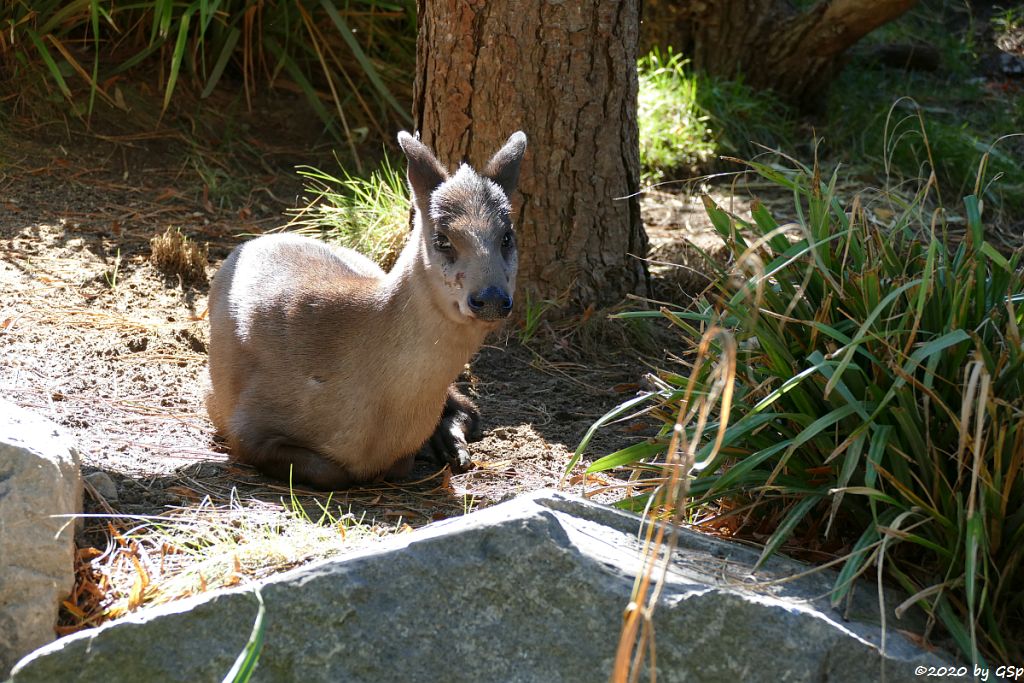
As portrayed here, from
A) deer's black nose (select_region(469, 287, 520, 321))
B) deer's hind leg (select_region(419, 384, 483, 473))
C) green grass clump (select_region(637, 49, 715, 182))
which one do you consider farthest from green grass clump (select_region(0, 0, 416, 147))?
deer's black nose (select_region(469, 287, 520, 321))

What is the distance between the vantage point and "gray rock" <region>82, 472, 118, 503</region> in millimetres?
3939

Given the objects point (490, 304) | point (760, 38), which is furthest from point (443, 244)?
point (760, 38)

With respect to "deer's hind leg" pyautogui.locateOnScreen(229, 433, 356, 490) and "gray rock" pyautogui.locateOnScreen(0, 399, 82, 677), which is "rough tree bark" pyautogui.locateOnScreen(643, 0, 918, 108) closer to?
"deer's hind leg" pyautogui.locateOnScreen(229, 433, 356, 490)

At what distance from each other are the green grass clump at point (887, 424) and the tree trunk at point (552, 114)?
202 cm

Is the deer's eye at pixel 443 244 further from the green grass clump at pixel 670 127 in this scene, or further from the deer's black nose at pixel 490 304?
the green grass clump at pixel 670 127

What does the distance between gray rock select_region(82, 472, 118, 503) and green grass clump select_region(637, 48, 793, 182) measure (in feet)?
15.1

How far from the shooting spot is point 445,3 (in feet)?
18.8

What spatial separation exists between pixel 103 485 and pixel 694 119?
5.35m

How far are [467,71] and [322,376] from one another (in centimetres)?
197

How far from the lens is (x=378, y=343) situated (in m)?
4.47

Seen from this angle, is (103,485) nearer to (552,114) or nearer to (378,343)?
(378,343)

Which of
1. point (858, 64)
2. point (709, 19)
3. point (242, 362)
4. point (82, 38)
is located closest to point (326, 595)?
point (242, 362)

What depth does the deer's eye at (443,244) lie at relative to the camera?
14.1 feet

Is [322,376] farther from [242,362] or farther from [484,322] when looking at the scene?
[484,322]
